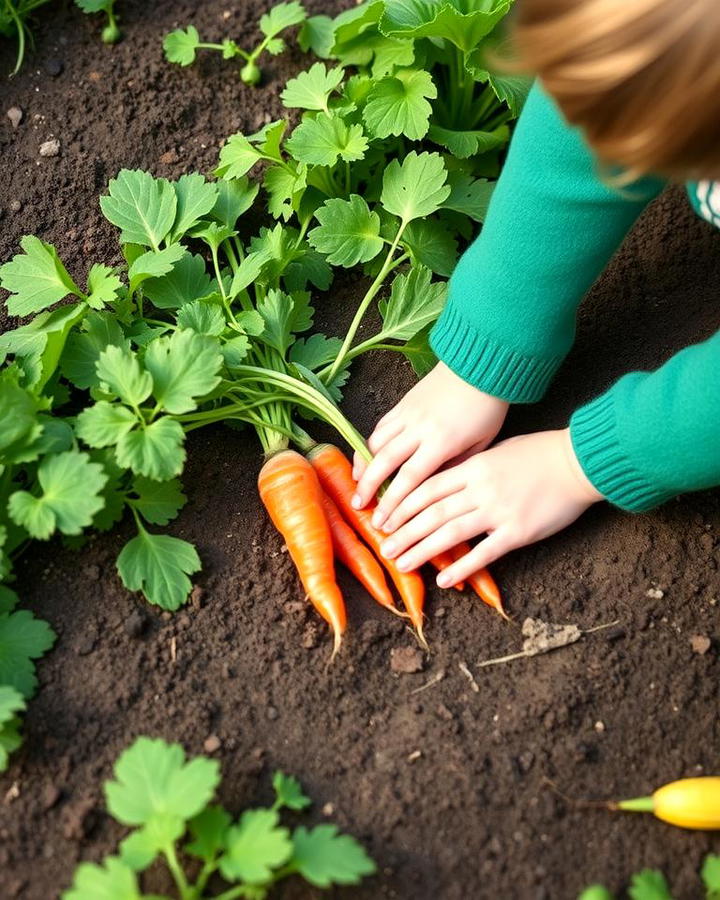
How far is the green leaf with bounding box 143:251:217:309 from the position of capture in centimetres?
172

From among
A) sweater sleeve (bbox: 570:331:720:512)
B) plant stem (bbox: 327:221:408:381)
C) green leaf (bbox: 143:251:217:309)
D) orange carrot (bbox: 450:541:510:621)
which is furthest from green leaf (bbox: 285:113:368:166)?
orange carrot (bbox: 450:541:510:621)

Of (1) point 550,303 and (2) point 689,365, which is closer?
(2) point 689,365

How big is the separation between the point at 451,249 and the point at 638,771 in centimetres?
90

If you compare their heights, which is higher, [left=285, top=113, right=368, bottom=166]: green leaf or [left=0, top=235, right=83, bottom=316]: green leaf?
[left=0, top=235, right=83, bottom=316]: green leaf

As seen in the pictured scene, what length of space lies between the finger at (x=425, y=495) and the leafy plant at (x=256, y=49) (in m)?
0.97

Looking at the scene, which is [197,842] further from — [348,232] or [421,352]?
[348,232]

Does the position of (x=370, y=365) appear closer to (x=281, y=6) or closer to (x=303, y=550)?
(x=303, y=550)

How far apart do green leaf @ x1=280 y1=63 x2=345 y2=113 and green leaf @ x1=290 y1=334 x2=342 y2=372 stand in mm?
419

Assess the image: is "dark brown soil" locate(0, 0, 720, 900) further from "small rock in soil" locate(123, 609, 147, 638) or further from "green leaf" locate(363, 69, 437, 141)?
"green leaf" locate(363, 69, 437, 141)

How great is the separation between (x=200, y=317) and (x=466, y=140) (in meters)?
0.61

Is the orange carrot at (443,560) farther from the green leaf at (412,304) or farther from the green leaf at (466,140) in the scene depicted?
the green leaf at (466,140)

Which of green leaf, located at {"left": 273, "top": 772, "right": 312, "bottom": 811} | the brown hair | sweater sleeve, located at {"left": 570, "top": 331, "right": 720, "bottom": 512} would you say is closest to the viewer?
the brown hair

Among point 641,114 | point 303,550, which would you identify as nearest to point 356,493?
point 303,550

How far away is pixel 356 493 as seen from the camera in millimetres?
1625
